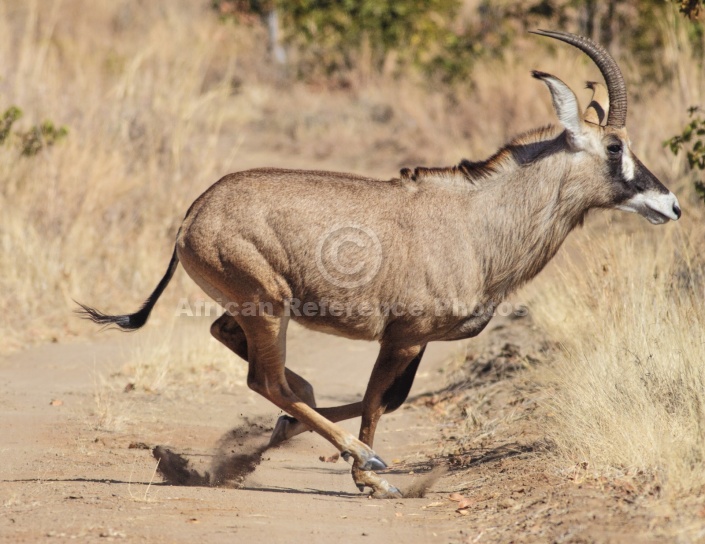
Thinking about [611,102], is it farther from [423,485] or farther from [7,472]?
A: [7,472]

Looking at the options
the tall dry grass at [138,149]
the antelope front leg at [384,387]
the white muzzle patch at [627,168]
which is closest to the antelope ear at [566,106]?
the white muzzle patch at [627,168]

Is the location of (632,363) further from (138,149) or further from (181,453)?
(138,149)

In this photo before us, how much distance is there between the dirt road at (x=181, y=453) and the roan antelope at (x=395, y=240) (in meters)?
0.60

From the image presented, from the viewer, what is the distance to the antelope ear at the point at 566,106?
20.8ft

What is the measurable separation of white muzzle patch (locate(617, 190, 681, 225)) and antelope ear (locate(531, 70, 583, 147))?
1.69ft

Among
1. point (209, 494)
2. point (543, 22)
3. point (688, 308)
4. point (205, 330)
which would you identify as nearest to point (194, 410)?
point (205, 330)

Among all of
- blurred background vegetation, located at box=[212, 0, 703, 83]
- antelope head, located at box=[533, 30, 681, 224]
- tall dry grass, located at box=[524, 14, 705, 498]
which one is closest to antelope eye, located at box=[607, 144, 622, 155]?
antelope head, located at box=[533, 30, 681, 224]

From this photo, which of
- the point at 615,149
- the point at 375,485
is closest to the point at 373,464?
the point at 375,485

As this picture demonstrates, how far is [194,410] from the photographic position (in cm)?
832

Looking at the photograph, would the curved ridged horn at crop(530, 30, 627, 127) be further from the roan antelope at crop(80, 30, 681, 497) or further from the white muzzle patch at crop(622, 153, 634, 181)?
the white muzzle patch at crop(622, 153, 634, 181)

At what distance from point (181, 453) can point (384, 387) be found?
1.57 m

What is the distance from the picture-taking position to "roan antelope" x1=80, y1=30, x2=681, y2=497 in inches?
248

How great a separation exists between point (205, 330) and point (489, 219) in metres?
4.28

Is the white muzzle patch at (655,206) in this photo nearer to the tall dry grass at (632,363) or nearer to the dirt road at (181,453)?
the tall dry grass at (632,363)
